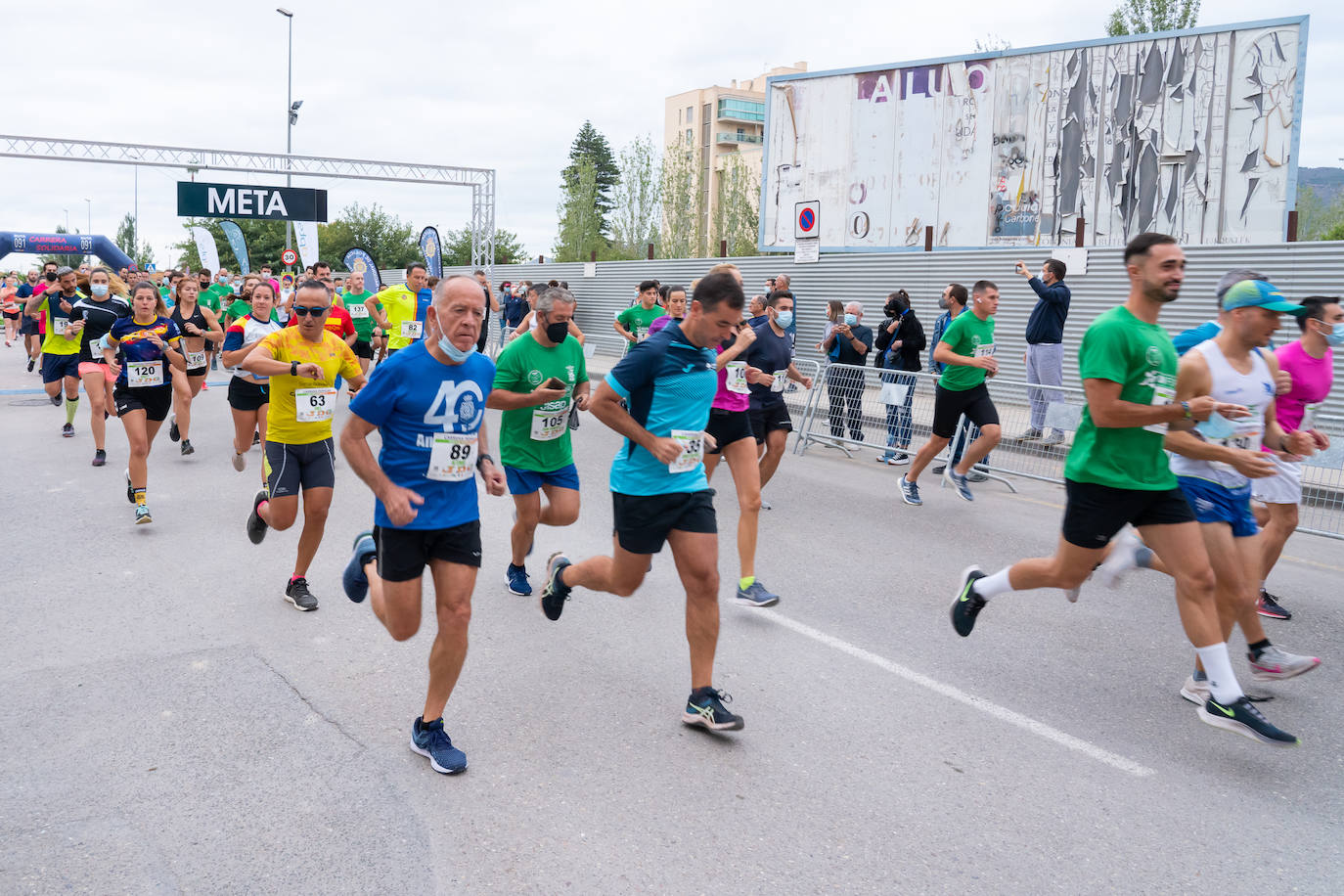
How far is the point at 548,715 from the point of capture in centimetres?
438

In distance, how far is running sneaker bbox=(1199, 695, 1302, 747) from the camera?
4070 mm

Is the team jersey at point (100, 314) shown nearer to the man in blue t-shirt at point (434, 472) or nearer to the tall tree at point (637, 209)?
the man in blue t-shirt at point (434, 472)

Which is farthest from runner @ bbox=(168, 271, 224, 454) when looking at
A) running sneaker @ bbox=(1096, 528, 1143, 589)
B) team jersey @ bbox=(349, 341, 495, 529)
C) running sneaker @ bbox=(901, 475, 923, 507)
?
running sneaker @ bbox=(1096, 528, 1143, 589)

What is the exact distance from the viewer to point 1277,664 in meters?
4.75

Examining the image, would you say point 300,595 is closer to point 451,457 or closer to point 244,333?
point 451,457

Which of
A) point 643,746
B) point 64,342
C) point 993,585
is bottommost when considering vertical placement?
point 643,746

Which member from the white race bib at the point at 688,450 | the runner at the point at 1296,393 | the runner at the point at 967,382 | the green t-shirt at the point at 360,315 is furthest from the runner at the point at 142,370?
the runner at the point at 1296,393

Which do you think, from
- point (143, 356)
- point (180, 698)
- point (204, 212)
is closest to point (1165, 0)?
point (204, 212)

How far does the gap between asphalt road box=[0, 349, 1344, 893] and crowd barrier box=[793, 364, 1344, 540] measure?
1.08m

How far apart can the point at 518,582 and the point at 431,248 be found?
1718 centimetres

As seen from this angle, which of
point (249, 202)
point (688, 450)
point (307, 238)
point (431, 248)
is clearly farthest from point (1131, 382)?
point (307, 238)

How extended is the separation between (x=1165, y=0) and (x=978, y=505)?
111 feet

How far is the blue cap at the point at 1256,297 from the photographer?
436cm

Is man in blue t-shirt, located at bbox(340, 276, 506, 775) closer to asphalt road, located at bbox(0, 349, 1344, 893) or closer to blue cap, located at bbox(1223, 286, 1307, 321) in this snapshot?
asphalt road, located at bbox(0, 349, 1344, 893)
